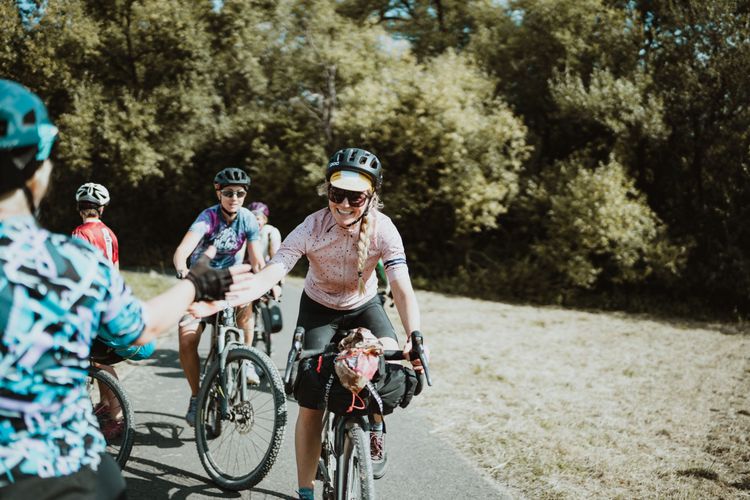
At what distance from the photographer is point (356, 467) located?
9.63 feet

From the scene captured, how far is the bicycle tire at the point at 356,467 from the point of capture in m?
2.72

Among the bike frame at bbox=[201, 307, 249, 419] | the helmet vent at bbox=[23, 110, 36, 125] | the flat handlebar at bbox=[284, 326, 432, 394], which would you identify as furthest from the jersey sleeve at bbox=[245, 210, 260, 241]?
the helmet vent at bbox=[23, 110, 36, 125]

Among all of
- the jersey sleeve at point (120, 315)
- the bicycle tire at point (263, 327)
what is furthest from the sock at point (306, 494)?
the bicycle tire at point (263, 327)

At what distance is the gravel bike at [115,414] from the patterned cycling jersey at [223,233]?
1.47 meters

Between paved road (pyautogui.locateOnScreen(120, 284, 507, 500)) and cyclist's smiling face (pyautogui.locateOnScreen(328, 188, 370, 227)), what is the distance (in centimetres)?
188

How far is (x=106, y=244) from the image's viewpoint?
15.0 feet

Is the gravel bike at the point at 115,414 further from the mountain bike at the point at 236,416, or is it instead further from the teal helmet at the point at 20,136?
the teal helmet at the point at 20,136

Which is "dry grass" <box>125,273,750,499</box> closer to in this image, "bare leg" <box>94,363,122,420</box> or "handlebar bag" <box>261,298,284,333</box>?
"handlebar bag" <box>261,298,284,333</box>

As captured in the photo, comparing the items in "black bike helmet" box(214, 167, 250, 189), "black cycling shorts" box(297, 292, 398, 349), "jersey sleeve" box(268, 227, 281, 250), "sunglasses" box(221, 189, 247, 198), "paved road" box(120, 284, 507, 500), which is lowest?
"paved road" box(120, 284, 507, 500)

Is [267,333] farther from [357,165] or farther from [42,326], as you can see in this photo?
[42,326]

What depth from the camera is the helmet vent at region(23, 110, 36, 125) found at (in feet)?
5.11

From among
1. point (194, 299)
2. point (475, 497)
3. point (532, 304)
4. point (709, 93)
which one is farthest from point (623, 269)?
point (194, 299)

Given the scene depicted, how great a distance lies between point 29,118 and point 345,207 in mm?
1882

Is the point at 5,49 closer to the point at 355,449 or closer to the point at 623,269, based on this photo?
the point at 623,269
